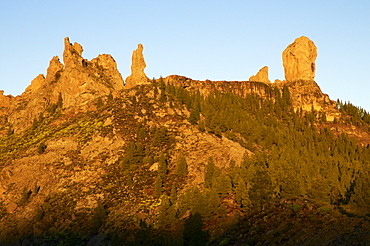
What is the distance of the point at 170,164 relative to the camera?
383 feet

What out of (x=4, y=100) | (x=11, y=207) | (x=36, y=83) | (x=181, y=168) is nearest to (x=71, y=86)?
(x=36, y=83)

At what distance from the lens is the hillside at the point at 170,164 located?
83375 mm

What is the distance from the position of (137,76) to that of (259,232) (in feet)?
Answer: 368

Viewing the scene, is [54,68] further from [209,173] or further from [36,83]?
[209,173]

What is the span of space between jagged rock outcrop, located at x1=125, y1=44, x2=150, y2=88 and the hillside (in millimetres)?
411

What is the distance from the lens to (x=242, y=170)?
327 ft

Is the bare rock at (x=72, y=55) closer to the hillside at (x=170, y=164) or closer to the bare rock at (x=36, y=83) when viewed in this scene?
the hillside at (x=170, y=164)

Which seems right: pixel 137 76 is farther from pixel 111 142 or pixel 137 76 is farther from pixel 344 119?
pixel 344 119

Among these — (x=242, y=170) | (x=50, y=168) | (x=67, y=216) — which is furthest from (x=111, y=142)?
(x=242, y=170)

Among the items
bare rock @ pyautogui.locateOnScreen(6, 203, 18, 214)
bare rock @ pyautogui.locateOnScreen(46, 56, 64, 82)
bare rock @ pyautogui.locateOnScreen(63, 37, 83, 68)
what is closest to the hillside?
bare rock @ pyautogui.locateOnScreen(6, 203, 18, 214)

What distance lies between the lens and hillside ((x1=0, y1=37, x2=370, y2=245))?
274 ft

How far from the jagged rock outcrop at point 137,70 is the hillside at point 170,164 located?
411 mm

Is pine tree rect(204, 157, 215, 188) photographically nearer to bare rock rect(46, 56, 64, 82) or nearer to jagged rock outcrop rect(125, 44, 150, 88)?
jagged rock outcrop rect(125, 44, 150, 88)

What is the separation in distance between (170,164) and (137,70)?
7078cm
